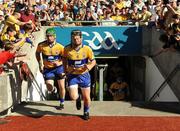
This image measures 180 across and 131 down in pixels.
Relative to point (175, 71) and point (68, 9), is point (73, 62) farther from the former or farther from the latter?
point (68, 9)

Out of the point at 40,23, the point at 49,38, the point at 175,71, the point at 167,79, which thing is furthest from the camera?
the point at 40,23

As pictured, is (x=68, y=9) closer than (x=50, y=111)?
No

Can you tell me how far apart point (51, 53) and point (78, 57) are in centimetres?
104

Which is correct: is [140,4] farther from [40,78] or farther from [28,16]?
[40,78]

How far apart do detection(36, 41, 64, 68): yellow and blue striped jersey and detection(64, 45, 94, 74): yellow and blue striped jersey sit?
2.16ft

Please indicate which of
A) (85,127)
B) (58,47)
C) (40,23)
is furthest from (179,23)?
(40,23)

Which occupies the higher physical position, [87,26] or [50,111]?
[87,26]

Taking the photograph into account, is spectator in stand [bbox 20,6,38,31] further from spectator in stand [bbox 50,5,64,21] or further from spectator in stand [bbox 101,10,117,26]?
spectator in stand [bbox 101,10,117,26]

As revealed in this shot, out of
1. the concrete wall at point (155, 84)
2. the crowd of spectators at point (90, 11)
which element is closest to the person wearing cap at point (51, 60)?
the concrete wall at point (155, 84)

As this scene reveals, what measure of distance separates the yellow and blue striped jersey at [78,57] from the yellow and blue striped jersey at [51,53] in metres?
0.66

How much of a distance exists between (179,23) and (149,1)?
606 cm

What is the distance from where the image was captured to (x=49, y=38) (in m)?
10.4

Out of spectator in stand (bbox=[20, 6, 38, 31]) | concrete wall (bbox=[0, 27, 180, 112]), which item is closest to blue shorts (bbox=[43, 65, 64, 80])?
concrete wall (bbox=[0, 27, 180, 112])

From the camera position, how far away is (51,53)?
418 inches
